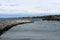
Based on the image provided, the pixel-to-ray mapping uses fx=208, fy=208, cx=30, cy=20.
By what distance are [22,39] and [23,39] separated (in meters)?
0.14

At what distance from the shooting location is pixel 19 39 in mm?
27281

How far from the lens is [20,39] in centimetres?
2720

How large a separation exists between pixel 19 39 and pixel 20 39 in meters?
0.16

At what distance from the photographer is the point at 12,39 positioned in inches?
1065

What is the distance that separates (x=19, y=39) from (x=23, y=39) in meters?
0.53

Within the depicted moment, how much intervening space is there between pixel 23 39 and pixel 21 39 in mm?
267

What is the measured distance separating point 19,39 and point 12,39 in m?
0.93

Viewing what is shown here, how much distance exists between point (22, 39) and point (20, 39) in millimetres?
267

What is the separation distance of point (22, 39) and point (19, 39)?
15.5 inches

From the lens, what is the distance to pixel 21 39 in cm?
2717

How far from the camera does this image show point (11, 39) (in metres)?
27.0

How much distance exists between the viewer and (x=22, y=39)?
27266 millimetres
